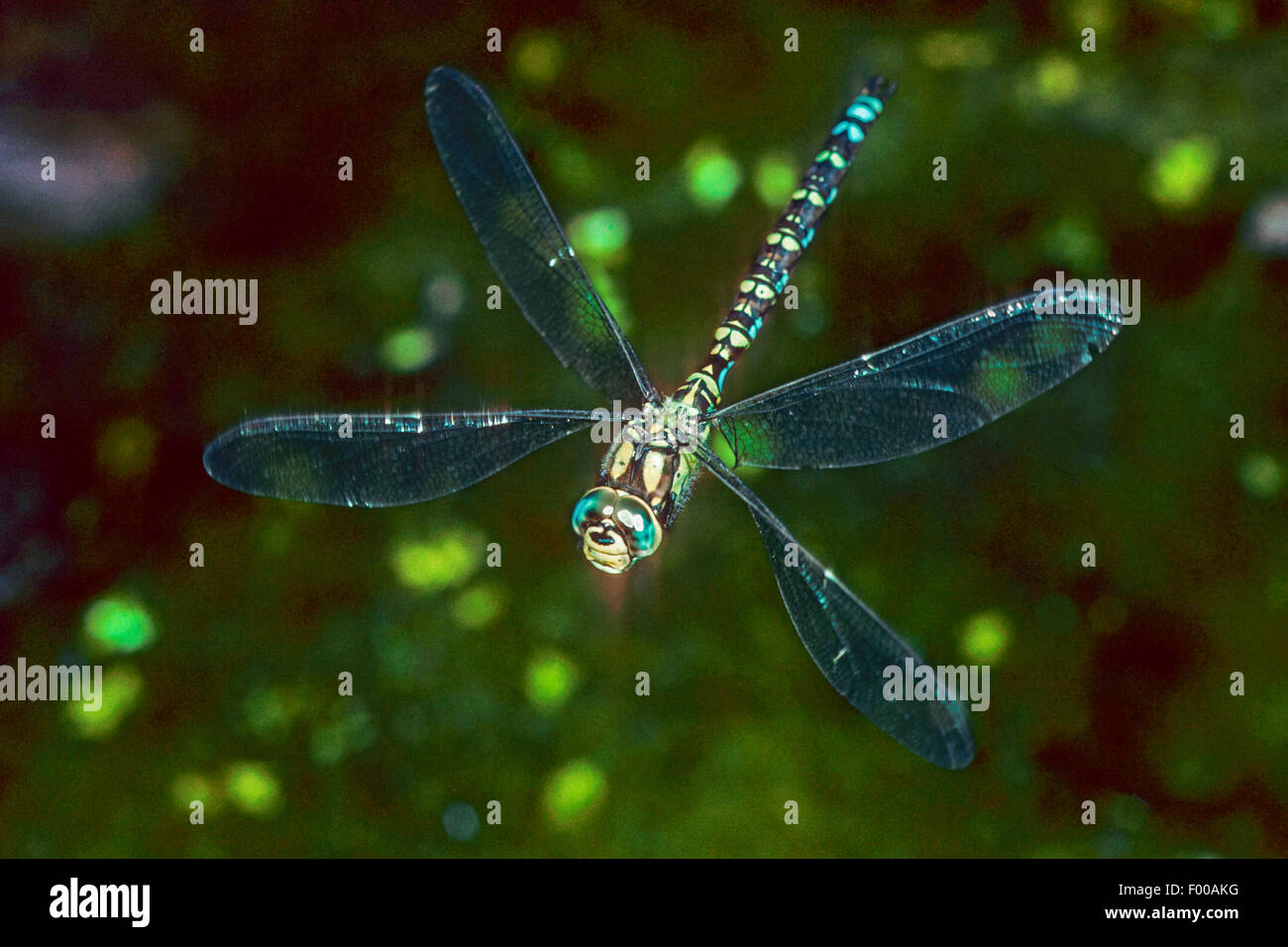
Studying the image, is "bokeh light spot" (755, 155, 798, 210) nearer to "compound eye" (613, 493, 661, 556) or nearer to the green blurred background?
the green blurred background

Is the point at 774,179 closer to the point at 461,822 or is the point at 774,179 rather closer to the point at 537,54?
the point at 537,54

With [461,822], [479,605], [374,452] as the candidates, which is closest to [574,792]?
[461,822]

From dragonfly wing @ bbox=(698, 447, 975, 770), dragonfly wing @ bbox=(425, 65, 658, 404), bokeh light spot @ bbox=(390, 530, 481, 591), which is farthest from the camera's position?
bokeh light spot @ bbox=(390, 530, 481, 591)

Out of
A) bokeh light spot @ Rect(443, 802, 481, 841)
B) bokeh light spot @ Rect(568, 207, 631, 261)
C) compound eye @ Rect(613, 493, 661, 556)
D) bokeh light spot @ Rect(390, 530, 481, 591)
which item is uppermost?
bokeh light spot @ Rect(568, 207, 631, 261)

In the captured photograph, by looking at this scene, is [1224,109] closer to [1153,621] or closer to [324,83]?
[1153,621]

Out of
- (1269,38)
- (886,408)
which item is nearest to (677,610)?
(886,408)

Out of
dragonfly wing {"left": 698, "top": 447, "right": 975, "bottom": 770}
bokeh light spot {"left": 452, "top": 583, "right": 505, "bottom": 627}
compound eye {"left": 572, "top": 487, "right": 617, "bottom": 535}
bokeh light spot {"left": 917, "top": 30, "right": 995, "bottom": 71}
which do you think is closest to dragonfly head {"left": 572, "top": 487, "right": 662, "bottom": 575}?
compound eye {"left": 572, "top": 487, "right": 617, "bottom": 535}

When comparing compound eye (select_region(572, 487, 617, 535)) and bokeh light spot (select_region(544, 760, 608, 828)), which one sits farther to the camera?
bokeh light spot (select_region(544, 760, 608, 828))

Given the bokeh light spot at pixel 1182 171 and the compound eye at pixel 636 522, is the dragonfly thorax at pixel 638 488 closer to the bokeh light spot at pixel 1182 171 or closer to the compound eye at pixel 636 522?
the compound eye at pixel 636 522
